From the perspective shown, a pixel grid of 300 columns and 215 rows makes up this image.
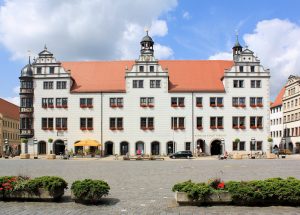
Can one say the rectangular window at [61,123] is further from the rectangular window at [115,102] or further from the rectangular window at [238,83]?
the rectangular window at [238,83]

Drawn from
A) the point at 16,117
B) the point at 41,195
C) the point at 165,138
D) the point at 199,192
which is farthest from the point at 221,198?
the point at 16,117

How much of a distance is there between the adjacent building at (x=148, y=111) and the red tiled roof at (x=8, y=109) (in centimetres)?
3261

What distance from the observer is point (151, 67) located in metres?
57.6

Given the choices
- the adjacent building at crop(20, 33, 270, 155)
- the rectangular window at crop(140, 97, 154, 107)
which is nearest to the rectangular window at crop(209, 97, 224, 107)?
the adjacent building at crop(20, 33, 270, 155)

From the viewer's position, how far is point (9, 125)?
88938mm

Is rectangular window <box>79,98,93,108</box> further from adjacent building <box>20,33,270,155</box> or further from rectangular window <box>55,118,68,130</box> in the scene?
rectangular window <box>55,118,68,130</box>

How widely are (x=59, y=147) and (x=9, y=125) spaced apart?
35722 millimetres

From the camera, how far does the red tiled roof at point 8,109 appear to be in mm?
88312

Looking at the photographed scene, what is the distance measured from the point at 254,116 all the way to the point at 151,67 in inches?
672

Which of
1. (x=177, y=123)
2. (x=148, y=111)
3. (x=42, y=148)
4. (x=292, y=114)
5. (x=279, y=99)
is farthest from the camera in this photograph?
(x=279, y=99)

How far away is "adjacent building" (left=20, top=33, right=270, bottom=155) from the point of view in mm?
57406

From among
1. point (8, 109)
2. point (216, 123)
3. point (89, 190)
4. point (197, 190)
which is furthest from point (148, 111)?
point (8, 109)

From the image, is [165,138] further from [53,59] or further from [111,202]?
[111,202]

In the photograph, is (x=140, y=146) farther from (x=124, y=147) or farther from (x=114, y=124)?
(x=114, y=124)
